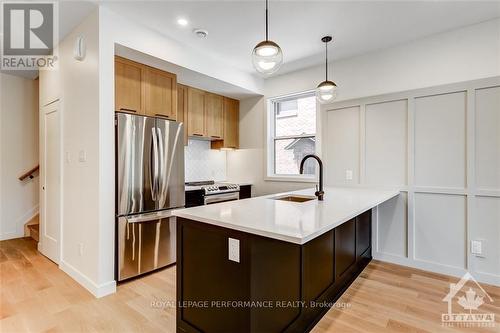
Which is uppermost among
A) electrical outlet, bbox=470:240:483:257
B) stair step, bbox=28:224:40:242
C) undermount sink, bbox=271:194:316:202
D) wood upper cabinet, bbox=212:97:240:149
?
wood upper cabinet, bbox=212:97:240:149

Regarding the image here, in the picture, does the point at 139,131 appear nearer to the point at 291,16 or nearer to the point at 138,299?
the point at 138,299

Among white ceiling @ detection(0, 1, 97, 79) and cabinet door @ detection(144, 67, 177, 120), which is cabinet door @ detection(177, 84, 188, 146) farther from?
white ceiling @ detection(0, 1, 97, 79)

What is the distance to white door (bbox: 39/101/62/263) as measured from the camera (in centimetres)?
312

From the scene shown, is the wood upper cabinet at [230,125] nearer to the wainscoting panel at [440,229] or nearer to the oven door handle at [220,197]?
the oven door handle at [220,197]

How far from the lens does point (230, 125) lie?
4.66 meters

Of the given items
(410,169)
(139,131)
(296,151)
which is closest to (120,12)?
(139,131)

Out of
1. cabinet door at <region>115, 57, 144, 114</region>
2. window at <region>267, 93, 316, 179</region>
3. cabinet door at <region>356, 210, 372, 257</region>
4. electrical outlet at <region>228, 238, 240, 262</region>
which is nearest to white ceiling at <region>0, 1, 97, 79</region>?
cabinet door at <region>115, 57, 144, 114</region>

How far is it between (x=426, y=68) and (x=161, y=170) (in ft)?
10.9

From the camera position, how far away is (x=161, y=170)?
2986mm

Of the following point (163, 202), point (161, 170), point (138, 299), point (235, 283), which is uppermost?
point (161, 170)

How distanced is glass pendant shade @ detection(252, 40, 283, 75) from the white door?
2.61m

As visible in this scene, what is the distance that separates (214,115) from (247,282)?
3350 mm

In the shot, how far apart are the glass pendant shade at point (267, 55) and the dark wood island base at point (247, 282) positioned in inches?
49.1

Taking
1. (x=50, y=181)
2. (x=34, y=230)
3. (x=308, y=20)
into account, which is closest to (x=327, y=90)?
(x=308, y=20)
